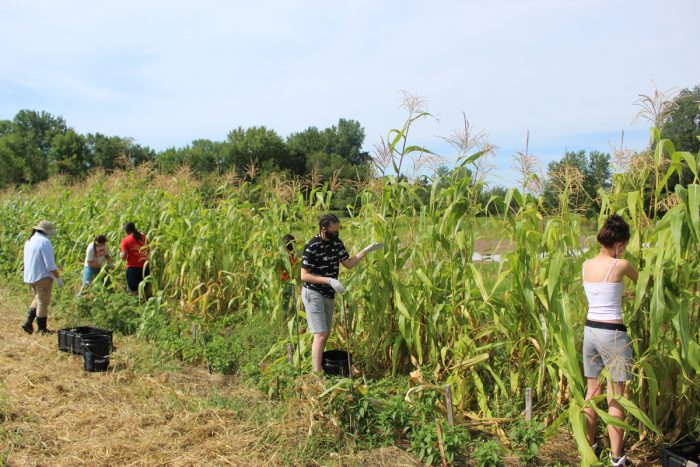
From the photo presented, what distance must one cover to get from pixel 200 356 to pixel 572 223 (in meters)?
3.50

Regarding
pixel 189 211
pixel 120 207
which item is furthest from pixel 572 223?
pixel 120 207

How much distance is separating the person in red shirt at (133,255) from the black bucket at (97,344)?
1.90 metres

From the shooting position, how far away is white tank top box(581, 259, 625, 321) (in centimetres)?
296

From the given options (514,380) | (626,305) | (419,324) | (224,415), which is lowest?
(224,415)

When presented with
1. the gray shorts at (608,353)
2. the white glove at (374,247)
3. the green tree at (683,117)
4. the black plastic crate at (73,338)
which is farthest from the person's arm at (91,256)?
the green tree at (683,117)

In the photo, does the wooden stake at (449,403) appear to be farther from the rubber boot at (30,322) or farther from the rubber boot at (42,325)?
the rubber boot at (30,322)

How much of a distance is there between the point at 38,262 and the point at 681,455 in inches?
253

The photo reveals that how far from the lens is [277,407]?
381cm

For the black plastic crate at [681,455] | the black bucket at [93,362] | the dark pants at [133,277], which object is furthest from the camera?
the dark pants at [133,277]

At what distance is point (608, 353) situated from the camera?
288 centimetres

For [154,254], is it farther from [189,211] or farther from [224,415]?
[224,415]

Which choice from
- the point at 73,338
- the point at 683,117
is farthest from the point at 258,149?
the point at 683,117

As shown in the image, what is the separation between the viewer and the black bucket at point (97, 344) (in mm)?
4859

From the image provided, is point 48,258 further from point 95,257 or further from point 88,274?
point 88,274
